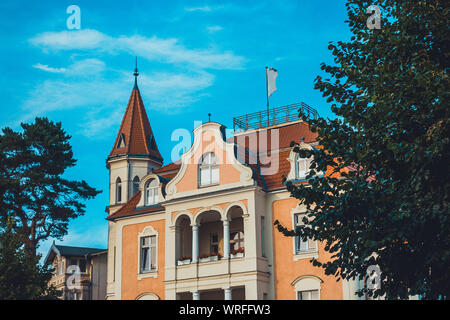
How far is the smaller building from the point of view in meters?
53.5

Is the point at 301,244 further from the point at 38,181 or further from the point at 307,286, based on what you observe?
the point at 38,181

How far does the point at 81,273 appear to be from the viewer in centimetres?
5491

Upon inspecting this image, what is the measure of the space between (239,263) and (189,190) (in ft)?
17.2

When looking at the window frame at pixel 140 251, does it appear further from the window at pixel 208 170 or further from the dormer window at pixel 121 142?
the dormer window at pixel 121 142

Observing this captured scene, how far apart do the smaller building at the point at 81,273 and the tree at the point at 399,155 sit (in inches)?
1629

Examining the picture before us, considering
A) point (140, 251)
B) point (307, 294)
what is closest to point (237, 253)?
point (307, 294)

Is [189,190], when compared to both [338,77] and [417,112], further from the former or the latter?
[417,112]

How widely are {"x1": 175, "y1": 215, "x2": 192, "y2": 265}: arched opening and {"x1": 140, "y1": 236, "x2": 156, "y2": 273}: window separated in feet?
6.28

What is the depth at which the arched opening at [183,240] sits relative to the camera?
31.8 meters

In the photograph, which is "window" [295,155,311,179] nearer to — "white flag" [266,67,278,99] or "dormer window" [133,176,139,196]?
"white flag" [266,67,278,99]

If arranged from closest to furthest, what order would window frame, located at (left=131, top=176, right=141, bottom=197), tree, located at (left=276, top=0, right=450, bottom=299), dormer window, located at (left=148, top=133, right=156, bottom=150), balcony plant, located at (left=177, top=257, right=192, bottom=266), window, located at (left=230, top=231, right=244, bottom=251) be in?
1. tree, located at (left=276, top=0, right=450, bottom=299)
2. balcony plant, located at (left=177, top=257, right=192, bottom=266)
3. window, located at (left=230, top=231, right=244, bottom=251)
4. window frame, located at (left=131, top=176, right=141, bottom=197)
5. dormer window, located at (left=148, top=133, right=156, bottom=150)

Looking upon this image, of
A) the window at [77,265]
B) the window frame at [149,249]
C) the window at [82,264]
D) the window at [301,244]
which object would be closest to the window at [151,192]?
the window frame at [149,249]

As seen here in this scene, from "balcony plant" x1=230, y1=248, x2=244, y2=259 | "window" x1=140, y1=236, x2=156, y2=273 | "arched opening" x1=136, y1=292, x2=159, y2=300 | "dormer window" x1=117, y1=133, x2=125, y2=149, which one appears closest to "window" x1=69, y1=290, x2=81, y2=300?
"dormer window" x1=117, y1=133, x2=125, y2=149
